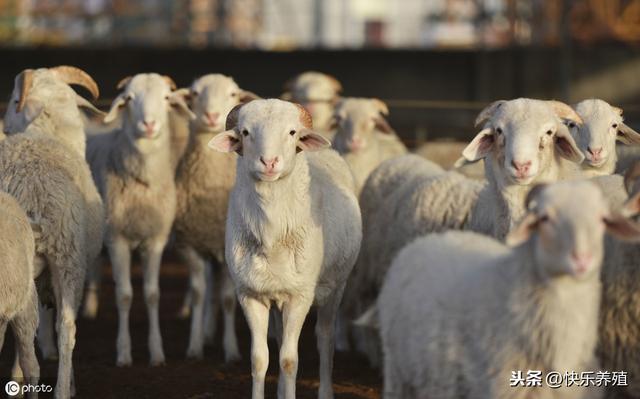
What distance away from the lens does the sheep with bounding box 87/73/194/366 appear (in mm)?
7762

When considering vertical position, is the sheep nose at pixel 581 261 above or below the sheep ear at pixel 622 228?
below

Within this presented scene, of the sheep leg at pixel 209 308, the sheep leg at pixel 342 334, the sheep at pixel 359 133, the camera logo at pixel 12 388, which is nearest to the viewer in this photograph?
the camera logo at pixel 12 388

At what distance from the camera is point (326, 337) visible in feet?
21.2

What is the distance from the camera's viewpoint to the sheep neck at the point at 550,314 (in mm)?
4426

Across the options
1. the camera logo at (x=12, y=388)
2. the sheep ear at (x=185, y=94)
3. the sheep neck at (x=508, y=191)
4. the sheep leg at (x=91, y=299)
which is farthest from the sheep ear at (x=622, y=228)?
the sheep leg at (x=91, y=299)

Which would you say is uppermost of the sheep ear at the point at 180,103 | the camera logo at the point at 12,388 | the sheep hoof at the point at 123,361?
the sheep ear at the point at 180,103

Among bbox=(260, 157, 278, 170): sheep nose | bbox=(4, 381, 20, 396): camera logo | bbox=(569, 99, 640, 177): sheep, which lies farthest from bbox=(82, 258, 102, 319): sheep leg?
bbox=(569, 99, 640, 177): sheep

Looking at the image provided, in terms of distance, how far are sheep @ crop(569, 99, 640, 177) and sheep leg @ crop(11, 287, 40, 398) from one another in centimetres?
304

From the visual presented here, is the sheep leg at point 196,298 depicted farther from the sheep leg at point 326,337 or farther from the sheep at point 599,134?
the sheep at point 599,134

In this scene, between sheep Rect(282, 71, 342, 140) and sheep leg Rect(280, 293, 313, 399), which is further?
sheep Rect(282, 71, 342, 140)

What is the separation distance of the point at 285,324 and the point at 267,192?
67cm

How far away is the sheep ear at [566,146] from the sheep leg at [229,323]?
8.89 feet

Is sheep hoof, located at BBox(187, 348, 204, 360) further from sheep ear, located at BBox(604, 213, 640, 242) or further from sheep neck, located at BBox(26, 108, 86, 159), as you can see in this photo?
sheep ear, located at BBox(604, 213, 640, 242)

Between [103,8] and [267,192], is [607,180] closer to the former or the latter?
[267,192]
